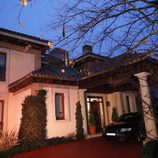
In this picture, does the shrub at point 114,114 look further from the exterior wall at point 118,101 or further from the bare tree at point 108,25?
the bare tree at point 108,25

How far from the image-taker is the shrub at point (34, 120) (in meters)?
9.34

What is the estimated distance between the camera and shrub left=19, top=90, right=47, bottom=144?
9.34m

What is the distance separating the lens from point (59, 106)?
11352mm

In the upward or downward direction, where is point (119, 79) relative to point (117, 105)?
upward

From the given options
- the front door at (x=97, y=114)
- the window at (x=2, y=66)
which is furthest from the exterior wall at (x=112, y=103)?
the window at (x=2, y=66)

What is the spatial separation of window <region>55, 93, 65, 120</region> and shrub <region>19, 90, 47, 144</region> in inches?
50.8

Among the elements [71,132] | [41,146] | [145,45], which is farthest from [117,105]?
[145,45]

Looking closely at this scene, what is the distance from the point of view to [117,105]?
50.7 feet

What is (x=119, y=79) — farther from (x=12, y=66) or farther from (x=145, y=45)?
(x=12, y=66)

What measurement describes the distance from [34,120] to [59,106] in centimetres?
223

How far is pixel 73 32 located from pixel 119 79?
6.37 meters

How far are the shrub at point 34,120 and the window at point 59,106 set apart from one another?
129 cm

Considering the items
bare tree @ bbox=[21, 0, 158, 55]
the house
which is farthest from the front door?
bare tree @ bbox=[21, 0, 158, 55]

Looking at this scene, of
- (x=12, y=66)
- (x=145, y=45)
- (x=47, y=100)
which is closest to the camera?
(x=145, y=45)
